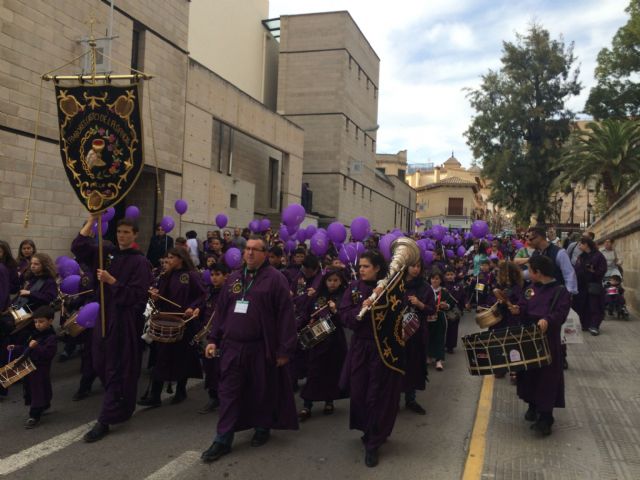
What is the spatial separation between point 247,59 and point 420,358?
2730 centimetres

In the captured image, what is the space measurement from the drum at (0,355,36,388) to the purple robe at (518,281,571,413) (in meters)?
4.62

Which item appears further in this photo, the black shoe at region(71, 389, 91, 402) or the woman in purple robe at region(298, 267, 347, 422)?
the black shoe at region(71, 389, 91, 402)

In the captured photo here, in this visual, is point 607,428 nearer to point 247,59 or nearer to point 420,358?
point 420,358

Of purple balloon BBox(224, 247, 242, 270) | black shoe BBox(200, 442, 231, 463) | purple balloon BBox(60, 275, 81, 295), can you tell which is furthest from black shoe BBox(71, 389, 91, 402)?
purple balloon BBox(224, 247, 242, 270)

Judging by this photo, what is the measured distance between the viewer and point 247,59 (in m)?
30.4

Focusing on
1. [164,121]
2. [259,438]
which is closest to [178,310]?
[259,438]

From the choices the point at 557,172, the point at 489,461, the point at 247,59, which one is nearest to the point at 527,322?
the point at 489,461

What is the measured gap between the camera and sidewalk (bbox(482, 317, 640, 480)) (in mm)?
4270

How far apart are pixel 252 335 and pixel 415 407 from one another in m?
2.18

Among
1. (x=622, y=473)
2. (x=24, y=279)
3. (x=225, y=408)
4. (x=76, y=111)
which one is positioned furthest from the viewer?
(x=24, y=279)

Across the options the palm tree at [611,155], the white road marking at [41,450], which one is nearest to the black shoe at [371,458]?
the white road marking at [41,450]

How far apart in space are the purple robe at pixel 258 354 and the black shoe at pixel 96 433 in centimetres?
117

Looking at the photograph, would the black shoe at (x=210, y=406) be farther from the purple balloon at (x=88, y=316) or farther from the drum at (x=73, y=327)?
the drum at (x=73, y=327)

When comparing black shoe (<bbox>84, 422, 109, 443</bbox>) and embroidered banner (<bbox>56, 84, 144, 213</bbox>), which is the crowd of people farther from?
embroidered banner (<bbox>56, 84, 144, 213</bbox>)
